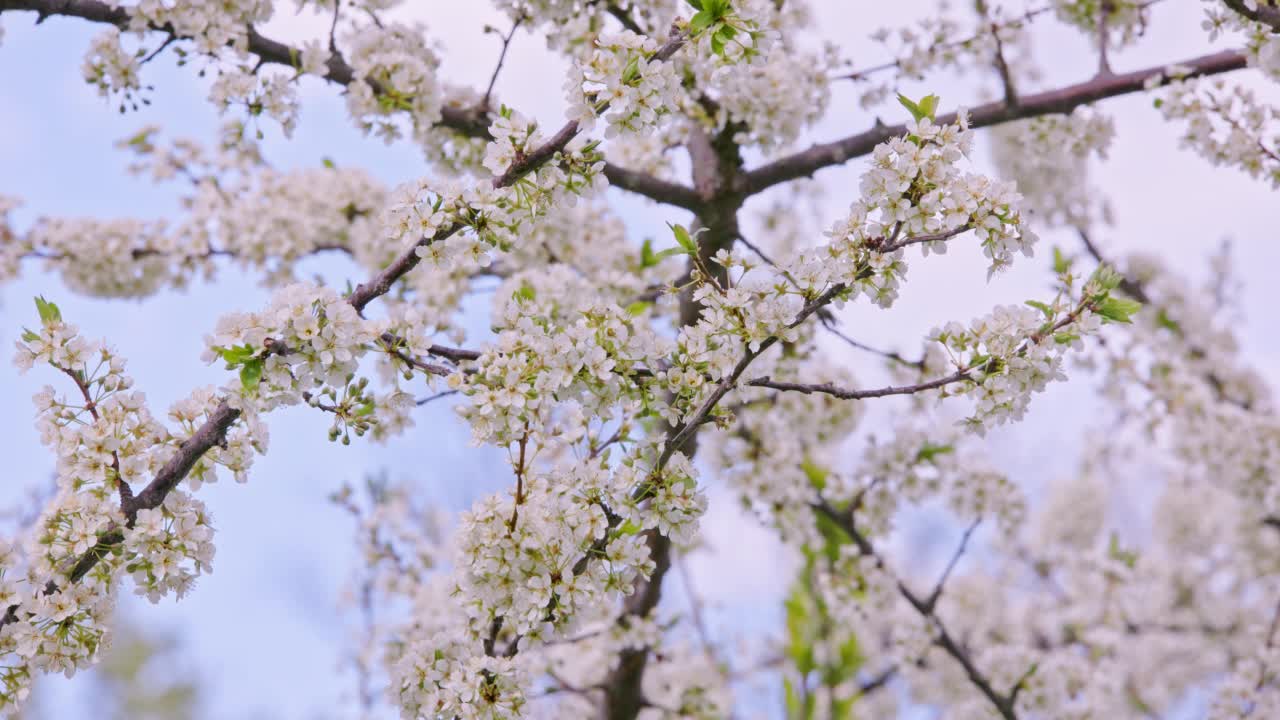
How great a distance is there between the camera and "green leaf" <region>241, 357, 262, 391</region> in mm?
1901

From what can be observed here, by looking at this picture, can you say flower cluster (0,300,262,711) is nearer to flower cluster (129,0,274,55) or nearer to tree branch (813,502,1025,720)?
flower cluster (129,0,274,55)

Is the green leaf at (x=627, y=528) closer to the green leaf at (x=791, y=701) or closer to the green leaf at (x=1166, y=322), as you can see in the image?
the green leaf at (x=791, y=701)

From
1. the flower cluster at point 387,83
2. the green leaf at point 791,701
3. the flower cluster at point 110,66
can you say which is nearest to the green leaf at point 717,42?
the flower cluster at point 387,83

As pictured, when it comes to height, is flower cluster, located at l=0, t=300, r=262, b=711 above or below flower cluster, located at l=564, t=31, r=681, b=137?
below

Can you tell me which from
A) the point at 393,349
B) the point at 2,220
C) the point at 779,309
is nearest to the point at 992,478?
the point at 779,309

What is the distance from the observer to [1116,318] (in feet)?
7.06

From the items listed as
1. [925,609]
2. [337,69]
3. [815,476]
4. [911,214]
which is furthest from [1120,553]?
[337,69]

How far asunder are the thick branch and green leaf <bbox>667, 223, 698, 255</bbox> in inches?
65.0

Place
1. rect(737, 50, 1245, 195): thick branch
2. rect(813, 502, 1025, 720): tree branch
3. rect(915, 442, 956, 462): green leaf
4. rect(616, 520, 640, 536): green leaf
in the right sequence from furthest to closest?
rect(915, 442, 956, 462): green leaf < rect(813, 502, 1025, 720): tree branch < rect(737, 50, 1245, 195): thick branch < rect(616, 520, 640, 536): green leaf

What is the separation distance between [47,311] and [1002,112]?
10.7ft

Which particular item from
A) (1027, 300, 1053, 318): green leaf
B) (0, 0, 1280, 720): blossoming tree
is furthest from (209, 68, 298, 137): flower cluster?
(1027, 300, 1053, 318): green leaf

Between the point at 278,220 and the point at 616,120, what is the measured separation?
10.5ft

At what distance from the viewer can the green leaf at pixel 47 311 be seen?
7.03ft

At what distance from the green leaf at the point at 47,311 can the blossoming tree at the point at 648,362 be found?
48 mm
